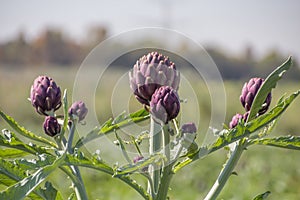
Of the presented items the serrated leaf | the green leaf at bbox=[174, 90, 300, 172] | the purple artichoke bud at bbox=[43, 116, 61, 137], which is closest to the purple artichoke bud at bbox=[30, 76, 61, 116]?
the purple artichoke bud at bbox=[43, 116, 61, 137]

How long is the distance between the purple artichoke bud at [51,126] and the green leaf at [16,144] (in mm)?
36

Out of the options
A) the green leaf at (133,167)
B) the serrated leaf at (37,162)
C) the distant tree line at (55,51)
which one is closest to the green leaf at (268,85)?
the green leaf at (133,167)

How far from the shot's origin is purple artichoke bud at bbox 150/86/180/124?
0.65m

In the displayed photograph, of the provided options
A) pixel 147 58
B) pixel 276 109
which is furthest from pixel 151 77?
pixel 276 109

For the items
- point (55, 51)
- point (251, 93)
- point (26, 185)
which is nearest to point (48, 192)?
point (26, 185)

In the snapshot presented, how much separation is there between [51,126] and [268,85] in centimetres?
30

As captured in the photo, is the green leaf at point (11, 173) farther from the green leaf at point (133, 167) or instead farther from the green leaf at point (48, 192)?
the green leaf at point (133, 167)

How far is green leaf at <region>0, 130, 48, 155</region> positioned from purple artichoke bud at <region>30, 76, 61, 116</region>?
0.19 feet

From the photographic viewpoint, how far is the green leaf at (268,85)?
643 millimetres

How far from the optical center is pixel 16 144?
2.43 ft

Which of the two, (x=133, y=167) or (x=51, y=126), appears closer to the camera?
(x=133, y=167)

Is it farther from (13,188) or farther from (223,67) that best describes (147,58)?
(223,67)

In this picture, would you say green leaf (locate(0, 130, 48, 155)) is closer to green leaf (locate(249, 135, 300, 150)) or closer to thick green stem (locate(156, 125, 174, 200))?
thick green stem (locate(156, 125, 174, 200))

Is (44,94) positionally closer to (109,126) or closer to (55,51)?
(109,126)
